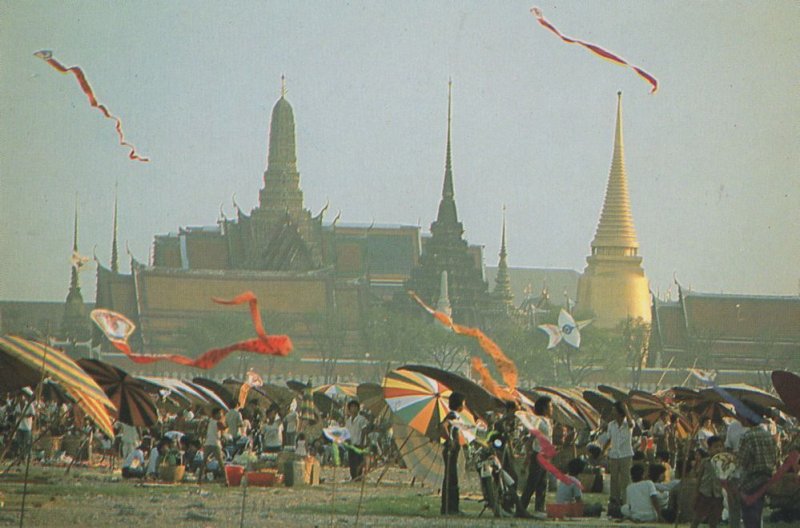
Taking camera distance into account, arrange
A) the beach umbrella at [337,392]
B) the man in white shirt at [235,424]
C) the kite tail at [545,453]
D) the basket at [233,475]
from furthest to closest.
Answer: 1. the beach umbrella at [337,392]
2. the man in white shirt at [235,424]
3. the basket at [233,475]
4. the kite tail at [545,453]

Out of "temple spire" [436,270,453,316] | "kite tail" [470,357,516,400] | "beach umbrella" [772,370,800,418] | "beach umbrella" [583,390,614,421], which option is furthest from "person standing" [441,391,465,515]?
"temple spire" [436,270,453,316]

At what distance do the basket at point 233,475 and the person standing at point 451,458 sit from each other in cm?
435

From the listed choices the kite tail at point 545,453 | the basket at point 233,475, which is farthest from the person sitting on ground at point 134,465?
the kite tail at point 545,453

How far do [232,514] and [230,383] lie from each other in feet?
57.8

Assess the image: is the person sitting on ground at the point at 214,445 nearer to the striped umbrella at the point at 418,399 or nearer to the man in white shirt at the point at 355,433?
the man in white shirt at the point at 355,433

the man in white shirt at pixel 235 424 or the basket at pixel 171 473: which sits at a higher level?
the man in white shirt at pixel 235 424

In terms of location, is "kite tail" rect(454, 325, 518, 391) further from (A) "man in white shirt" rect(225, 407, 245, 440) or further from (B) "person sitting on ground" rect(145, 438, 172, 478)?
(A) "man in white shirt" rect(225, 407, 245, 440)

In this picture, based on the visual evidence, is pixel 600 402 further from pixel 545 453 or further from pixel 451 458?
pixel 545 453

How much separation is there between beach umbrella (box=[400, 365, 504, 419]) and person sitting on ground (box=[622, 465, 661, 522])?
5.16 feet

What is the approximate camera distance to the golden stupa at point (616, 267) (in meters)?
114

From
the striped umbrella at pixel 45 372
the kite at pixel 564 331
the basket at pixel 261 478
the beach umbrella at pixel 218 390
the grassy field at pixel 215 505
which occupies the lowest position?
the grassy field at pixel 215 505

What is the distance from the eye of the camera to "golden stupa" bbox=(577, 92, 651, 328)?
374 feet

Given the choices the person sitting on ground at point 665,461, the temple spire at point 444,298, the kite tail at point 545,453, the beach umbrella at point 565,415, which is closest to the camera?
the kite tail at point 545,453

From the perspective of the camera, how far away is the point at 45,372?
53.4ft
